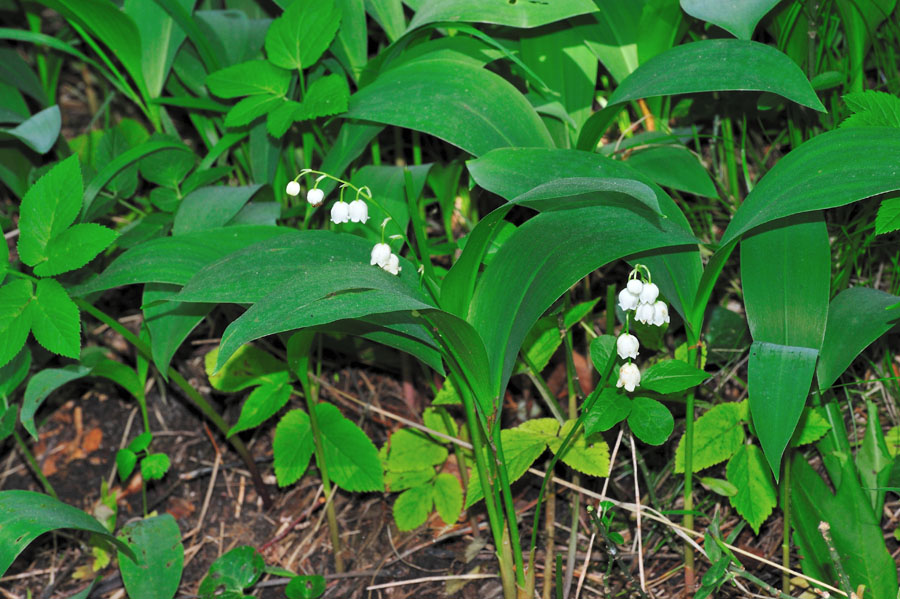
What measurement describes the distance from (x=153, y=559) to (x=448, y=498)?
0.53 m

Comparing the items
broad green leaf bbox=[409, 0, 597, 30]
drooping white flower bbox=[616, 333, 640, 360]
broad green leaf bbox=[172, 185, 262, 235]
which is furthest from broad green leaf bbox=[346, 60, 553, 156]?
drooping white flower bbox=[616, 333, 640, 360]

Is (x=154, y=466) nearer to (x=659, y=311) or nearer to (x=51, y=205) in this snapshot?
(x=51, y=205)

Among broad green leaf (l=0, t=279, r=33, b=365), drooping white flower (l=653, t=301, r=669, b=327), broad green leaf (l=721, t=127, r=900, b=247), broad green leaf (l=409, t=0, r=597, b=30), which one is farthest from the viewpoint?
broad green leaf (l=409, t=0, r=597, b=30)

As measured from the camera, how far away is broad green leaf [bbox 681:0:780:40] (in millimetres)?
1179

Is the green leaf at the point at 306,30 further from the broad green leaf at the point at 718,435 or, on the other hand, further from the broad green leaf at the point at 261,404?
the broad green leaf at the point at 718,435

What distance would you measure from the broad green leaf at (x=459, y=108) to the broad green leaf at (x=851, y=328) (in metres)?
0.52

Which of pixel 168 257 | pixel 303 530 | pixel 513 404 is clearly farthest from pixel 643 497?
pixel 168 257

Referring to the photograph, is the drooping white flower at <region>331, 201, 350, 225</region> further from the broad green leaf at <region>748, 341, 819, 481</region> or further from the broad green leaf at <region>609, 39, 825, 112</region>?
the broad green leaf at <region>748, 341, 819, 481</region>

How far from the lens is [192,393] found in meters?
1.52

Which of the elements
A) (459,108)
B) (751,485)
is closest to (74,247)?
(459,108)

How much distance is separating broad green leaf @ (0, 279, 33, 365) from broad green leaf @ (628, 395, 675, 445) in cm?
91

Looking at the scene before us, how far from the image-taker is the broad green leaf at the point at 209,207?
1.46 meters

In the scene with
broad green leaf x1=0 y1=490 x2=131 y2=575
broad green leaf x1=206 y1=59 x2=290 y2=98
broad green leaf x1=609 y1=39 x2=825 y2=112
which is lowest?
broad green leaf x1=0 y1=490 x2=131 y2=575

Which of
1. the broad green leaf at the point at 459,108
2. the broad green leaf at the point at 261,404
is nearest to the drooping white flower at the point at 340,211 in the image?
the broad green leaf at the point at 459,108
